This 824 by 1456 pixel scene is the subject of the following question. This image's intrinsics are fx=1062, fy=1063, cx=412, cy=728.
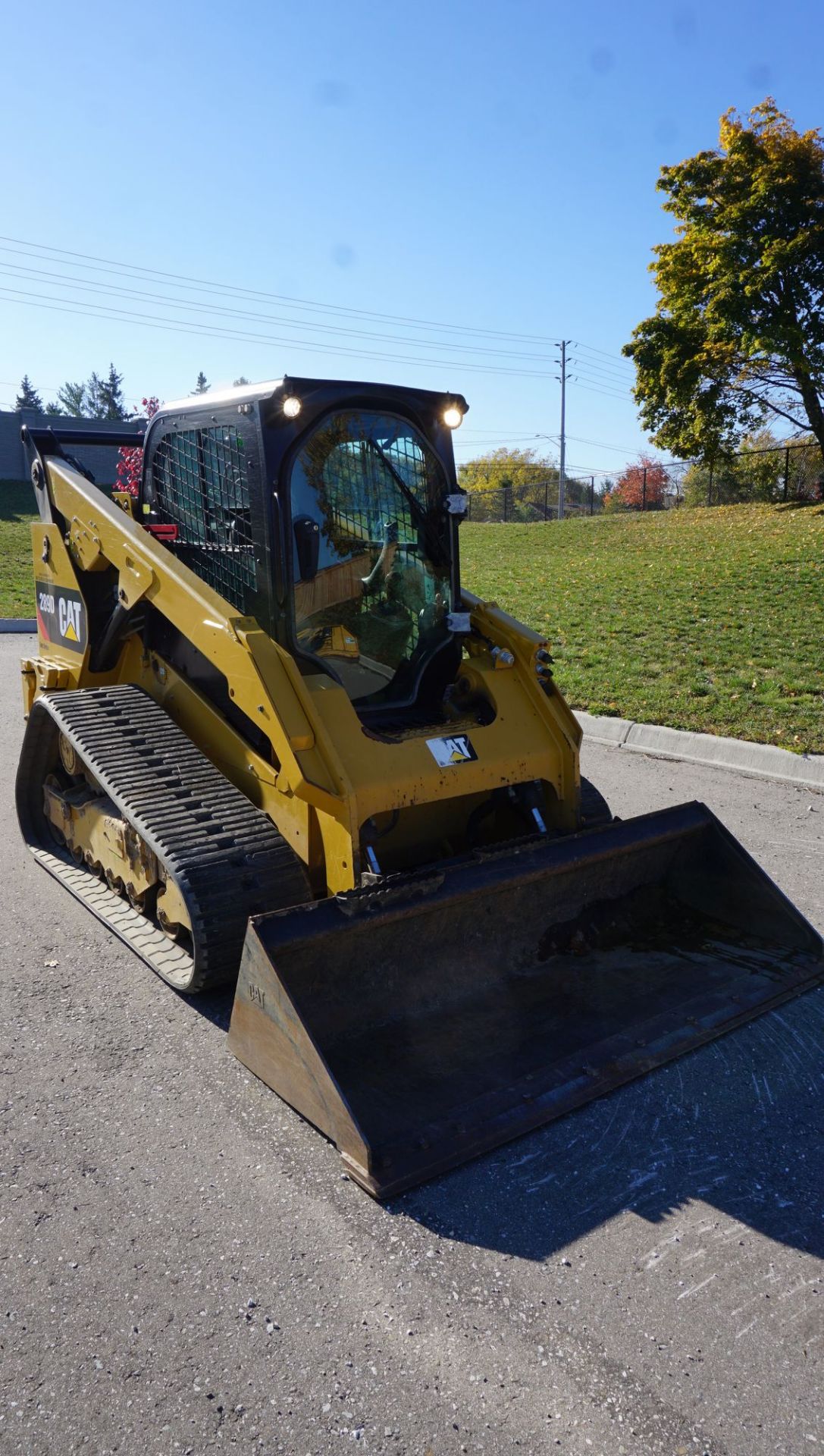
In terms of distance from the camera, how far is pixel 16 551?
2334cm

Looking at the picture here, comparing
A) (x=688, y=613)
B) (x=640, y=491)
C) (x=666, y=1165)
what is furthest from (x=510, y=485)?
(x=666, y=1165)

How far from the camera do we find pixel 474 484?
63.2 m

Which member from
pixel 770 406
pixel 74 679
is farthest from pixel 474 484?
pixel 74 679

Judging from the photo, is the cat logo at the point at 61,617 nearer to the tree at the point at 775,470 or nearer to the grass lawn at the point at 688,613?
the grass lawn at the point at 688,613

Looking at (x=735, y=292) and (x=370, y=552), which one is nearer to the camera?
(x=370, y=552)

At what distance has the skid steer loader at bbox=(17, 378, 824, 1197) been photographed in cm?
350

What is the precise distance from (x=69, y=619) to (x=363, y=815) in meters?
2.54

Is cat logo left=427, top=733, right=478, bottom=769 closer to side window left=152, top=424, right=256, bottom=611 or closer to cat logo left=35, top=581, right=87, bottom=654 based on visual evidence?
side window left=152, top=424, right=256, bottom=611

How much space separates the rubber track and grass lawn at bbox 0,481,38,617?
1215cm

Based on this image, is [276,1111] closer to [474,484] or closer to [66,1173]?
[66,1173]

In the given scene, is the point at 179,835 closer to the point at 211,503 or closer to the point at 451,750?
the point at 451,750

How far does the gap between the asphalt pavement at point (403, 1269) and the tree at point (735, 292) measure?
2096 centimetres

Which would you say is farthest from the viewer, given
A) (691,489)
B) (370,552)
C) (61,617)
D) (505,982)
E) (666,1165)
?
(691,489)

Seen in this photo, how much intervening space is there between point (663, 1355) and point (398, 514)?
3.46 meters
